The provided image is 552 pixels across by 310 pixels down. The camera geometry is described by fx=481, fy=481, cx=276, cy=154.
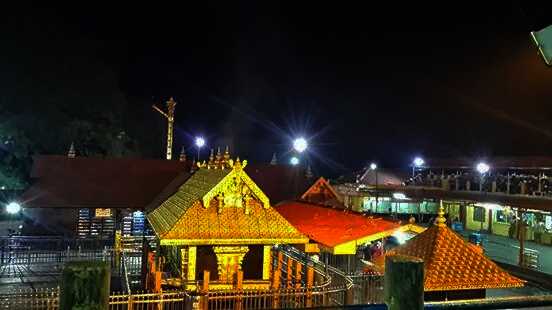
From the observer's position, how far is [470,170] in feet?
145

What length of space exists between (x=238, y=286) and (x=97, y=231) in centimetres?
1679

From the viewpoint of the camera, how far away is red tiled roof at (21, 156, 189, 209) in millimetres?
25422

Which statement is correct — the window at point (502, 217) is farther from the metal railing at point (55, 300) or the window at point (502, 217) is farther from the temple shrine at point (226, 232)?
the metal railing at point (55, 300)

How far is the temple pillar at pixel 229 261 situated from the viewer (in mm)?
12172

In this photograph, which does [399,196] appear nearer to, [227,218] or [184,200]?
[184,200]

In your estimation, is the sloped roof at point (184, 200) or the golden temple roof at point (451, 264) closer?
the golden temple roof at point (451, 264)

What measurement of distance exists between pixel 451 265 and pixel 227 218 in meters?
5.50

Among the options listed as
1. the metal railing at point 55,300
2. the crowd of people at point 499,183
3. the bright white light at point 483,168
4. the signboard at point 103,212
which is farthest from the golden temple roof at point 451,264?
the bright white light at point 483,168

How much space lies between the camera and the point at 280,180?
96.8 feet

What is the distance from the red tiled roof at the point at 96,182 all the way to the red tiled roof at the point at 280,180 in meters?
4.42

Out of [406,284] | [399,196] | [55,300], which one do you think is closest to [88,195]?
[55,300]

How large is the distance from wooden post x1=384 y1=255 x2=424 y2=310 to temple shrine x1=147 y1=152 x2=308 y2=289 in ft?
25.9

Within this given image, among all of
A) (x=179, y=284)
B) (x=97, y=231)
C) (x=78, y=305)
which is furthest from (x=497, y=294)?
(x=97, y=231)

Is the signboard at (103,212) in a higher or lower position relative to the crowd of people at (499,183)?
lower
